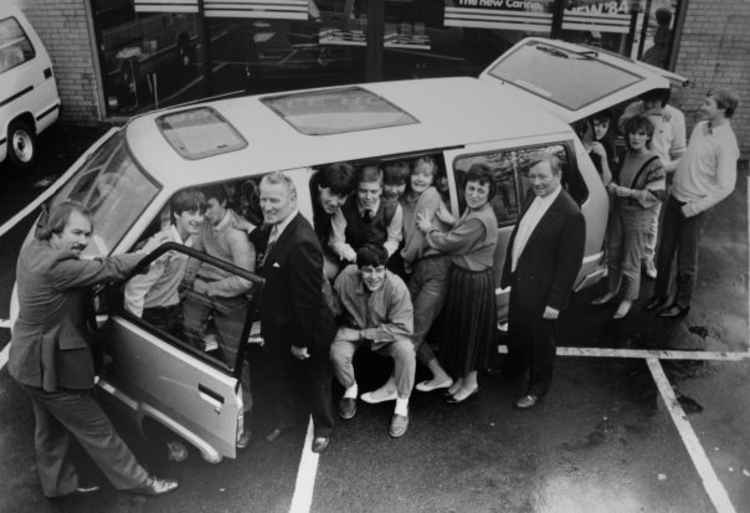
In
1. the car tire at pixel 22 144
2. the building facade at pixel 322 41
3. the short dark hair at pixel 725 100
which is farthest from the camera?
the building facade at pixel 322 41

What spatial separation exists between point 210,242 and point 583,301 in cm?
359

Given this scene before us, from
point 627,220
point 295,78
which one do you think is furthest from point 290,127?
point 295,78

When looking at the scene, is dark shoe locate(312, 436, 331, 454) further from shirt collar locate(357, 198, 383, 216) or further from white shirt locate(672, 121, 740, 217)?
white shirt locate(672, 121, 740, 217)

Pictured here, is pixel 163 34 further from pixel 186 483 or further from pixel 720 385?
pixel 720 385

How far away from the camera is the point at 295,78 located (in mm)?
10805

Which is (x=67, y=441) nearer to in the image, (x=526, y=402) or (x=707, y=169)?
(x=526, y=402)

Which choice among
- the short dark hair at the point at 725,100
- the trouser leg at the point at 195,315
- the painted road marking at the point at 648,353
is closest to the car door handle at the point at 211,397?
the trouser leg at the point at 195,315

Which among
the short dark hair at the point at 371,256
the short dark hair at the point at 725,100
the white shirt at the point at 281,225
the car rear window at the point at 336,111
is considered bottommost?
the short dark hair at the point at 371,256

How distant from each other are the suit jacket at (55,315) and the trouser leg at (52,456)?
1.06ft

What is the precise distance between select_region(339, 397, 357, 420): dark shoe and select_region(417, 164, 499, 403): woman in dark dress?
722 mm

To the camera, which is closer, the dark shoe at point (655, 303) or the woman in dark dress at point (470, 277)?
the woman in dark dress at point (470, 277)

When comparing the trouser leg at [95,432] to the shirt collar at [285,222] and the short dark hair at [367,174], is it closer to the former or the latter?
the shirt collar at [285,222]

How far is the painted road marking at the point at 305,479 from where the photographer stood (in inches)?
186

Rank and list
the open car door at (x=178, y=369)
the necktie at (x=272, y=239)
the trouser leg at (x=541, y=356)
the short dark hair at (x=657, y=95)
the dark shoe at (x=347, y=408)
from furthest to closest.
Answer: the short dark hair at (x=657, y=95), the dark shoe at (x=347, y=408), the trouser leg at (x=541, y=356), the necktie at (x=272, y=239), the open car door at (x=178, y=369)
